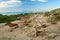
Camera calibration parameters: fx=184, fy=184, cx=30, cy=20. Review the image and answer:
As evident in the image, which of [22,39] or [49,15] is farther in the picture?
[49,15]

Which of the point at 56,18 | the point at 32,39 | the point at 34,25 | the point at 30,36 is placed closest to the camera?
the point at 32,39

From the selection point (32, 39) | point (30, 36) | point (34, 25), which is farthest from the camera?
point (34, 25)

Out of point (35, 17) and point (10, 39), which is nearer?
point (10, 39)

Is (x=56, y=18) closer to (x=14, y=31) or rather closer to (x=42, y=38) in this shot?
(x=14, y=31)

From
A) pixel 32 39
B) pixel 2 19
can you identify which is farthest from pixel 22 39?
pixel 2 19

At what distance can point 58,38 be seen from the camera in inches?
313

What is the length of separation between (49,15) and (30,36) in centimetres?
620

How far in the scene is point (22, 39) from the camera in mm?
7961

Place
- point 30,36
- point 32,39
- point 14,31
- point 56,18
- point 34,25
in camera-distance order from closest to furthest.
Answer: point 32,39, point 30,36, point 34,25, point 14,31, point 56,18

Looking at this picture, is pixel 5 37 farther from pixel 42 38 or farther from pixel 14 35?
pixel 42 38

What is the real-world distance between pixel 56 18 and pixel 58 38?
583 cm

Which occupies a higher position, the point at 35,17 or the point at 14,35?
the point at 35,17

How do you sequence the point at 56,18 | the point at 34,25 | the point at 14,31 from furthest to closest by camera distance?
the point at 56,18, the point at 14,31, the point at 34,25

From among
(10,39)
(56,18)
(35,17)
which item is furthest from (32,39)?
(56,18)
